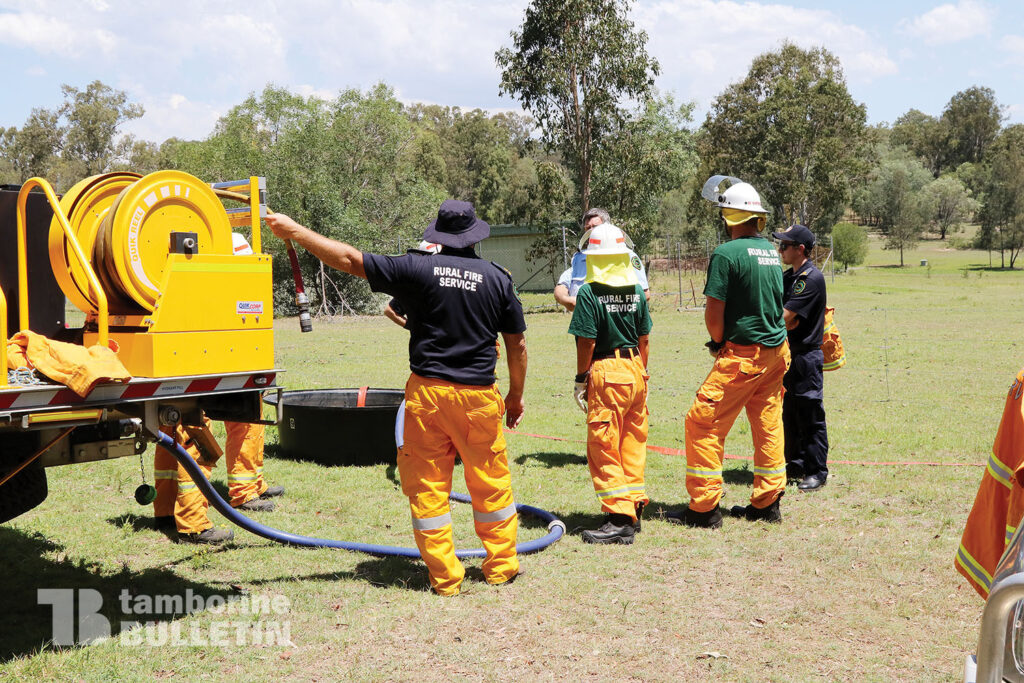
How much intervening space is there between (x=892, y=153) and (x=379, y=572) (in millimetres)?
97978

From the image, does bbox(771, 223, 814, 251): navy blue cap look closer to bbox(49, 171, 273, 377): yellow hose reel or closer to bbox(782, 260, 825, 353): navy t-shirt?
bbox(782, 260, 825, 353): navy t-shirt

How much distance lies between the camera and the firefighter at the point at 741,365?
630 cm

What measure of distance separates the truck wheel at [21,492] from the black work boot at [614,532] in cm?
343

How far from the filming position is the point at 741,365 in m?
6.28

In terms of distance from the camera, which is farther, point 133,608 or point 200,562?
point 200,562

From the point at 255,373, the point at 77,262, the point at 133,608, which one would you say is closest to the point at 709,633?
the point at 255,373

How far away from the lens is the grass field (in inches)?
170

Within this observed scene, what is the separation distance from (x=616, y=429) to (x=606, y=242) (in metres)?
1.32

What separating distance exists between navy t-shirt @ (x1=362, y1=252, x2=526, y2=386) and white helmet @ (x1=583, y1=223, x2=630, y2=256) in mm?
A: 1264

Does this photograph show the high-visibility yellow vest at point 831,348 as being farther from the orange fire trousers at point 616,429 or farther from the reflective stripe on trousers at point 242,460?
the reflective stripe on trousers at point 242,460

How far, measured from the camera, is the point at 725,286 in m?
6.36

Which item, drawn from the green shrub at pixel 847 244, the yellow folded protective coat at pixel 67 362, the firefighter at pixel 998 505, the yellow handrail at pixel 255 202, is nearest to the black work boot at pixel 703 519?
the firefighter at pixel 998 505

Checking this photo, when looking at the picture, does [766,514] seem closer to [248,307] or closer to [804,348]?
[804,348]

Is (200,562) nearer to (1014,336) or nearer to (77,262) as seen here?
(77,262)
